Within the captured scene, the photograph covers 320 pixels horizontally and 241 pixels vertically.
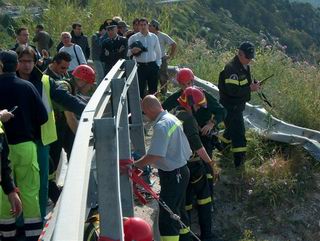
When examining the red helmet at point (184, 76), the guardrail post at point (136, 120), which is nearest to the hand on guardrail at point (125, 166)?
the guardrail post at point (136, 120)

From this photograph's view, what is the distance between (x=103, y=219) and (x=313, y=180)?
212 inches

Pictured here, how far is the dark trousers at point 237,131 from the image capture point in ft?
25.5

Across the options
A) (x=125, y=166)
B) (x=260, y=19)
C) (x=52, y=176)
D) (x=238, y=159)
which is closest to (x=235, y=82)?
(x=238, y=159)

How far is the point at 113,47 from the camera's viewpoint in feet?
32.2

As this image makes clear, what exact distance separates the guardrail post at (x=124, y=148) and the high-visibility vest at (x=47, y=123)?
0.63m

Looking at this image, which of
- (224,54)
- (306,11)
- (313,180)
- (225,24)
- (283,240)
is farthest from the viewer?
(306,11)

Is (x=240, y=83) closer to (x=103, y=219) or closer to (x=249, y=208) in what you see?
(x=249, y=208)

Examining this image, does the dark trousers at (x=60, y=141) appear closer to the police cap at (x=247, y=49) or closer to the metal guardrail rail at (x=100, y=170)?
the metal guardrail rail at (x=100, y=170)

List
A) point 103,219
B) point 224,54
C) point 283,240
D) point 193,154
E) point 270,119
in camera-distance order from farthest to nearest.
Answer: point 224,54 → point 270,119 → point 283,240 → point 193,154 → point 103,219

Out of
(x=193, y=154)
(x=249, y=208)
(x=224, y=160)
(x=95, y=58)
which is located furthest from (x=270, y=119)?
(x=95, y=58)

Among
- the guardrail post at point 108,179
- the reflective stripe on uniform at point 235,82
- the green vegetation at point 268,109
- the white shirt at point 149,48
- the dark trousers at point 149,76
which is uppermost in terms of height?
the guardrail post at point 108,179

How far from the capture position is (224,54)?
1266cm

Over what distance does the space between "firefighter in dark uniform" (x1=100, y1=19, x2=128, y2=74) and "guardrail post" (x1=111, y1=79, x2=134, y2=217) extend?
5062 mm

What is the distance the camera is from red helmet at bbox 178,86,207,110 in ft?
21.2
